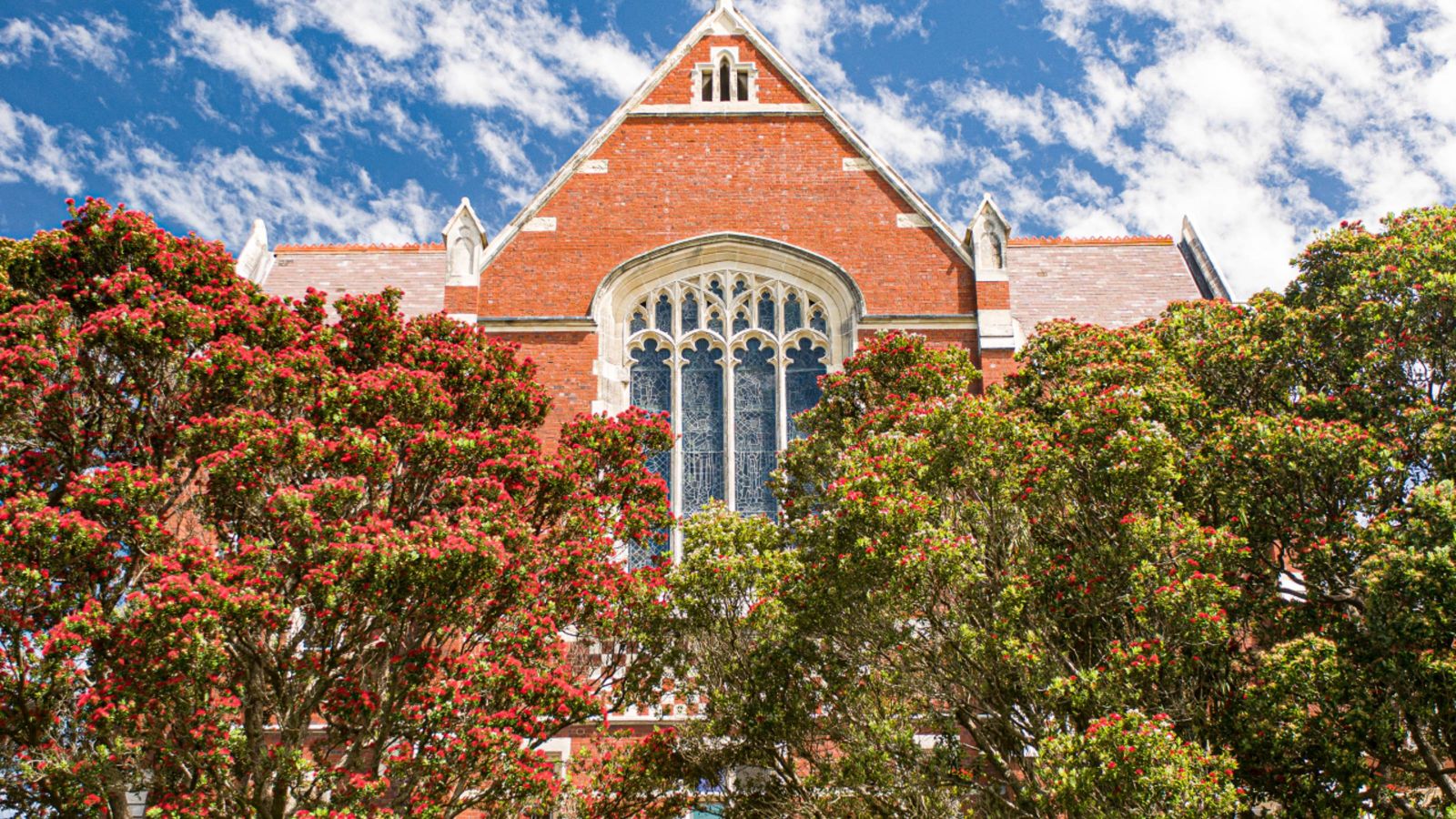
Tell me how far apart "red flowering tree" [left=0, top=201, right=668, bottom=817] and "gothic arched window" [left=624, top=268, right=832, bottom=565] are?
5.84m

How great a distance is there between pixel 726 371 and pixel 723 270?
192cm

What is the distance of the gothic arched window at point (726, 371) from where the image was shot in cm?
1973

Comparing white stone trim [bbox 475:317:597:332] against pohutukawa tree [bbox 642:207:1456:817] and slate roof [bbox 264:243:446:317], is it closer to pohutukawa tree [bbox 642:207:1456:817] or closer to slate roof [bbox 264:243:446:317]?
slate roof [bbox 264:243:446:317]

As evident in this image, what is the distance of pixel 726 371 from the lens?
20391 millimetres

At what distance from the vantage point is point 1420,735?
36.2 feet

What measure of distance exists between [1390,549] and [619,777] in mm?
8117

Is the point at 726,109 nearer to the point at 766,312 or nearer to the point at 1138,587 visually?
the point at 766,312

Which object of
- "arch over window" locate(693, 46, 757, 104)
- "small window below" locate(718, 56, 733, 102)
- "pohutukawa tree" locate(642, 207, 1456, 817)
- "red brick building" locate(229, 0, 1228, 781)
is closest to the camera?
"pohutukawa tree" locate(642, 207, 1456, 817)

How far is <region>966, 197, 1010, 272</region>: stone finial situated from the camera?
68.3 feet

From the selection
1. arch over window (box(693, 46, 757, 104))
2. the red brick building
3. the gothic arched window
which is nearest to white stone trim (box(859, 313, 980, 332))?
the red brick building

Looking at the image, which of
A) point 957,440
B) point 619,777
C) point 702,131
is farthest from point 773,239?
point 619,777

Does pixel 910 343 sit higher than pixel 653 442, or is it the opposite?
pixel 910 343

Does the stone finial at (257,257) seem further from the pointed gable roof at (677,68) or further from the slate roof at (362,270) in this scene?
the pointed gable roof at (677,68)

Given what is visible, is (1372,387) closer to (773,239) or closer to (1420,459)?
(1420,459)
